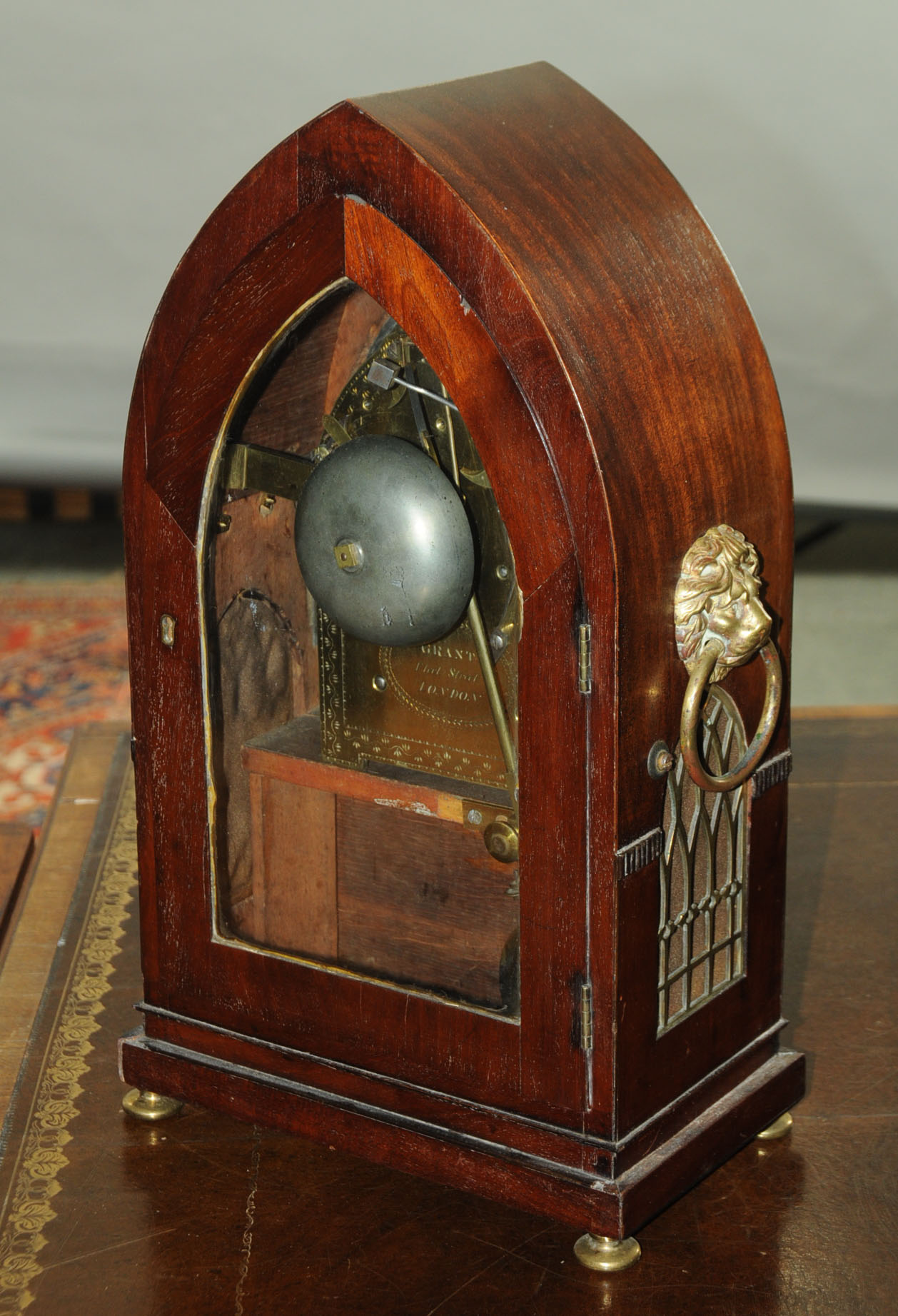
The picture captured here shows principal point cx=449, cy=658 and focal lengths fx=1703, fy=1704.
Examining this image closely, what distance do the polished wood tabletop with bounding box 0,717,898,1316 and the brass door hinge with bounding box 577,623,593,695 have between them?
0.47 m

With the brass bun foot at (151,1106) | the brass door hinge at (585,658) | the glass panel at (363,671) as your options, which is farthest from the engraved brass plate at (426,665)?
the brass bun foot at (151,1106)

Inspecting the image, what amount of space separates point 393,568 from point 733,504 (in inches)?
10.5

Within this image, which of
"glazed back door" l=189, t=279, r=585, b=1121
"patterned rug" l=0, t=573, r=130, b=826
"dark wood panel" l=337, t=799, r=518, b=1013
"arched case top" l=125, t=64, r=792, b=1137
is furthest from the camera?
"patterned rug" l=0, t=573, r=130, b=826

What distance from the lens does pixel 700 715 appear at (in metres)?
1.31

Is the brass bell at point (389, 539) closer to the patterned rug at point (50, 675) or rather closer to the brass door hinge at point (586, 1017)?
the brass door hinge at point (586, 1017)

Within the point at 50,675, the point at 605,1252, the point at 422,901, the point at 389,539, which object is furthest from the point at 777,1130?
the point at 50,675

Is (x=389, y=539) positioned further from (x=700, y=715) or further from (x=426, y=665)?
(x=700, y=715)

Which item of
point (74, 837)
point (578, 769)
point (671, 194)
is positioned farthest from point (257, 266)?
Answer: point (74, 837)

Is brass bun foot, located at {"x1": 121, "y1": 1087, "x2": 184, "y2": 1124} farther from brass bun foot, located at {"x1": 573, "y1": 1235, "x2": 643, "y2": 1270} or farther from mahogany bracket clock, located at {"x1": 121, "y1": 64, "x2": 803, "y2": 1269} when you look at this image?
brass bun foot, located at {"x1": 573, "y1": 1235, "x2": 643, "y2": 1270}

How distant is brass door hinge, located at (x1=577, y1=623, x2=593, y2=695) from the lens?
3.98 feet

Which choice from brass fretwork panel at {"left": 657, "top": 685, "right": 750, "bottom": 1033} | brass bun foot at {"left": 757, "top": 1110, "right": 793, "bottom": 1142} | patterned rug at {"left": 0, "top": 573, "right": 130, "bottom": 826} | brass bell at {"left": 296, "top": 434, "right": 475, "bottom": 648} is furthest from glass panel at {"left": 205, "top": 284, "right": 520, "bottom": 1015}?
patterned rug at {"left": 0, "top": 573, "right": 130, "bottom": 826}

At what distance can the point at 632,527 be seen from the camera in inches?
47.3

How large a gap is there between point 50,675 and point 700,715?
242cm

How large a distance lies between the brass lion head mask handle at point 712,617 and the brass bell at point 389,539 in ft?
0.57
